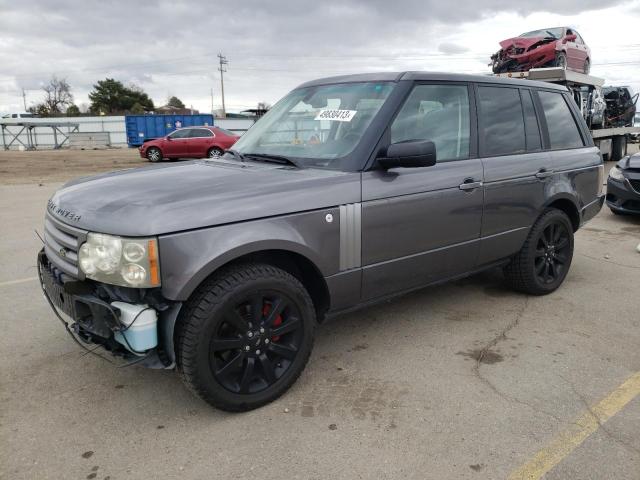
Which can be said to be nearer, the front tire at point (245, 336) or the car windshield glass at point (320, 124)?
the front tire at point (245, 336)

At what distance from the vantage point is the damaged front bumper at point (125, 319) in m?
2.53

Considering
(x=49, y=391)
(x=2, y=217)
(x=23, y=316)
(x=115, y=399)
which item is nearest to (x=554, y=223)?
(x=115, y=399)

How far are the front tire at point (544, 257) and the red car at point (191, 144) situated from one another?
16.8 metres

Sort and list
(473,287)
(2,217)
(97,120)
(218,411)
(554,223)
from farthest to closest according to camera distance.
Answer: (97,120) < (2,217) < (473,287) < (554,223) < (218,411)

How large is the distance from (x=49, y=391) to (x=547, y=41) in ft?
48.8

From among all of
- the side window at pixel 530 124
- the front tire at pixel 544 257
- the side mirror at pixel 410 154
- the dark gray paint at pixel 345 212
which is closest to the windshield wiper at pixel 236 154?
the dark gray paint at pixel 345 212

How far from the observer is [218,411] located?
2.92 metres

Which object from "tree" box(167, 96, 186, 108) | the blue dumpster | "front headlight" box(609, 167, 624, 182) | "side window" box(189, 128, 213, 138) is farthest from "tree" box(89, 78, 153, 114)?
"front headlight" box(609, 167, 624, 182)

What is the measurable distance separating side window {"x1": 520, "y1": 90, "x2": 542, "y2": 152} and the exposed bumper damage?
11.0 m

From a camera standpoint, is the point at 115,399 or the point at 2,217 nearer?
the point at 115,399

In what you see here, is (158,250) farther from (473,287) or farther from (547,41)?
(547,41)

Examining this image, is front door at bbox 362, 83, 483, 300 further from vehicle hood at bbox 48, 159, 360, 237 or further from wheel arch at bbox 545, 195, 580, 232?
wheel arch at bbox 545, 195, 580, 232

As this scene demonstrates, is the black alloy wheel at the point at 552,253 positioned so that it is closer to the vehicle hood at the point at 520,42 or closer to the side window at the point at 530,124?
the side window at the point at 530,124

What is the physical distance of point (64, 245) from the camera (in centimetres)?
283
